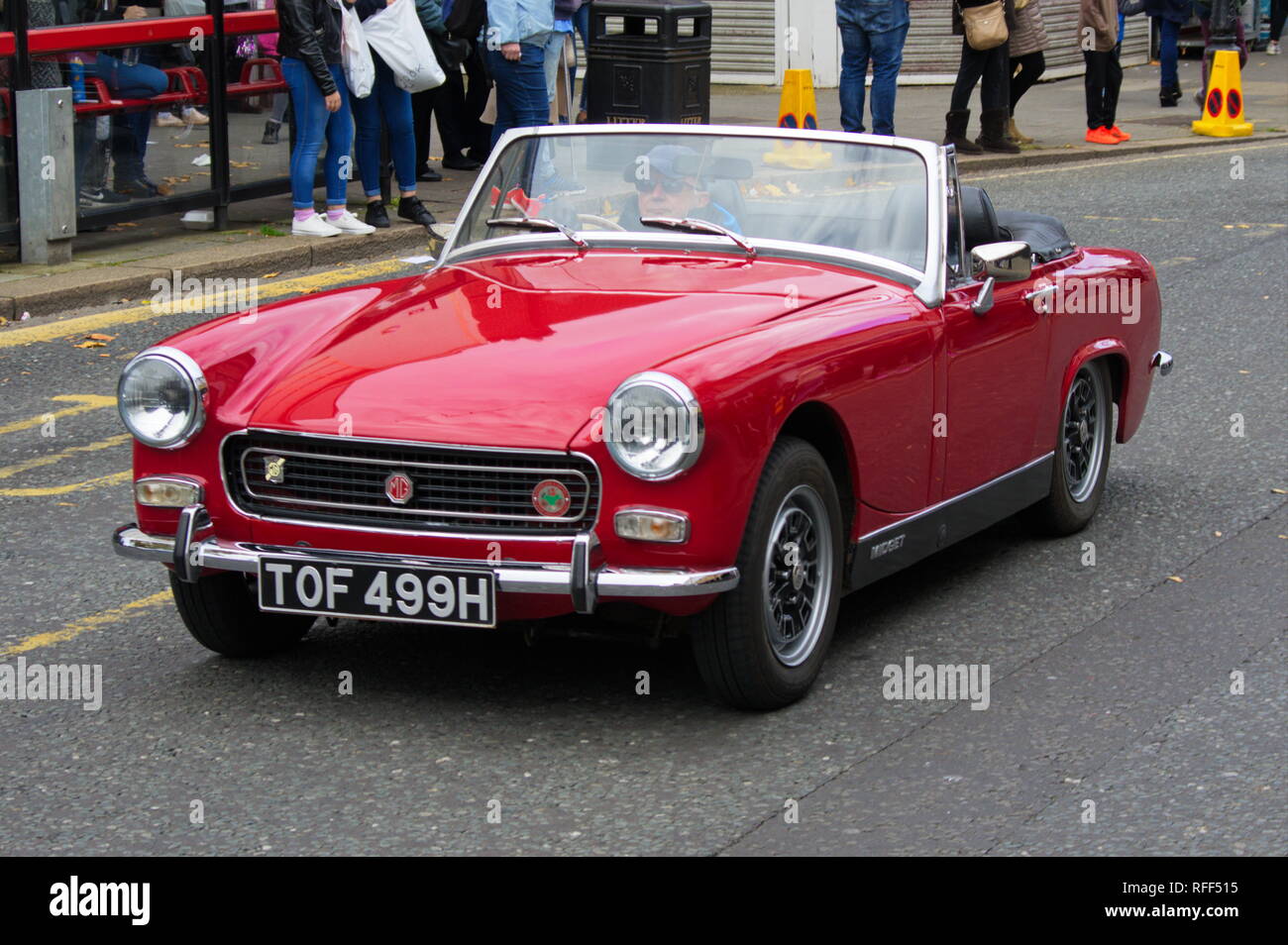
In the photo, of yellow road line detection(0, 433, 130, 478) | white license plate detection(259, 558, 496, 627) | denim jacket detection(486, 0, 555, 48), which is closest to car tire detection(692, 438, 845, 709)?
white license plate detection(259, 558, 496, 627)

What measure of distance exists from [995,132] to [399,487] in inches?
547

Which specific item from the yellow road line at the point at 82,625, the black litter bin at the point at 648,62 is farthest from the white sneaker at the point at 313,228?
the yellow road line at the point at 82,625

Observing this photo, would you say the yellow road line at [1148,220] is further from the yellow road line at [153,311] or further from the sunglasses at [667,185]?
the sunglasses at [667,185]

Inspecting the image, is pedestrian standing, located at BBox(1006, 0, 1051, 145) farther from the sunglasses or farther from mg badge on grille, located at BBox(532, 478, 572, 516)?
mg badge on grille, located at BBox(532, 478, 572, 516)

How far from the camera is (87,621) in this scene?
556 centimetres

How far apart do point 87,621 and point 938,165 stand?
110 inches

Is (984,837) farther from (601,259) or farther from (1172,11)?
(1172,11)

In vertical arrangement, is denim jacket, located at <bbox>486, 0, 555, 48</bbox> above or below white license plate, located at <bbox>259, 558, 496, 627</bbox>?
above

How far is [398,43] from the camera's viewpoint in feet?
Result: 39.6

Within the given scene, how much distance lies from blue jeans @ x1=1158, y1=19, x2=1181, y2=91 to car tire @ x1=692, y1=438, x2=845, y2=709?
18459mm

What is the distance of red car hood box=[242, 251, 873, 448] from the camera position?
4.61 m

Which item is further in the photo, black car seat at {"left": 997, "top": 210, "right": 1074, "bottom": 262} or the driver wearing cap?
black car seat at {"left": 997, "top": 210, "right": 1074, "bottom": 262}

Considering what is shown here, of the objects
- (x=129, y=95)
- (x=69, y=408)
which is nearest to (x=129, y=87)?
(x=129, y=95)
